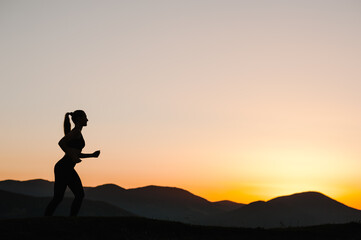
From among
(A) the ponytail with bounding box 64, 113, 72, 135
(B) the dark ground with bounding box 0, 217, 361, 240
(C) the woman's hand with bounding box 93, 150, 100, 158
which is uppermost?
(A) the ponytail with bounding box 64, 113, 72, 135

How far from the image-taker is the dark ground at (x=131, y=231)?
12789 mm

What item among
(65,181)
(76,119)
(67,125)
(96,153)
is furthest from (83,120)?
(65,181)

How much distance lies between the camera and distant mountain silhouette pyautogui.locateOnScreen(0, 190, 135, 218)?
14100cm

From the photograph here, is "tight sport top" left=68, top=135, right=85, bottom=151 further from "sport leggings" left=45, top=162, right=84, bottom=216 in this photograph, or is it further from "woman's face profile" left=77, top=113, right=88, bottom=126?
"sport leggings" left=45, top=162, right=84, bottom=216

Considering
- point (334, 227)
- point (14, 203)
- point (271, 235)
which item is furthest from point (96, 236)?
point (14, 203)

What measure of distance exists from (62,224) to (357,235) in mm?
8874

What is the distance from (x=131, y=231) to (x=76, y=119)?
11.7 feet

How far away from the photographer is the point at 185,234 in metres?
13.8

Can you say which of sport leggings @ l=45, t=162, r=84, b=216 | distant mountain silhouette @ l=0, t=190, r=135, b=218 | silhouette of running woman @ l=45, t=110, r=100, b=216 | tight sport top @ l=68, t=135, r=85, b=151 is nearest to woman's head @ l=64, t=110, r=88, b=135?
silhouette of running woman @ l=45, t=110, r=100, b=216

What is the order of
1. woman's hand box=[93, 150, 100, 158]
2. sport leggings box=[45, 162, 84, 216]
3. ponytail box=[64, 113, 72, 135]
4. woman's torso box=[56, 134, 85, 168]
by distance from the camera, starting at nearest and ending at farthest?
woman's hand box=[93, 150, 100, 158]
sport leggings box=[45, 162, 84, 216]
woman's torso box=[56, 134, 85, 168]
ponytail box=[64, 113, 72, 135]

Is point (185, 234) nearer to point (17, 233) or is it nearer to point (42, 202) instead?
point (17, 233)

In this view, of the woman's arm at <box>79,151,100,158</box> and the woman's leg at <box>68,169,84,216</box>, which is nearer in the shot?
the woman's arm at <box>79,151,100,158</box>

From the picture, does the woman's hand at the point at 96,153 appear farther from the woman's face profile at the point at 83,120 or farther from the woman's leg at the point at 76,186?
the woman's face profile at the point at 83,120

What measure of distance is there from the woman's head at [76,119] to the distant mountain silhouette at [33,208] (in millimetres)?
129889
